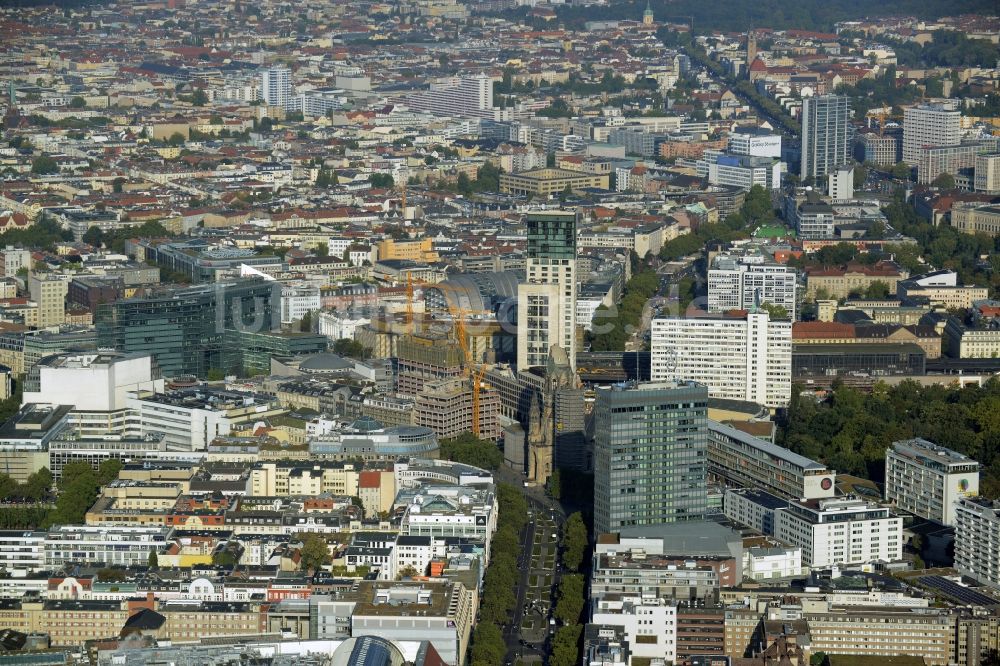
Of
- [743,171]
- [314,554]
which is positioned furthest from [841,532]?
[743,171]

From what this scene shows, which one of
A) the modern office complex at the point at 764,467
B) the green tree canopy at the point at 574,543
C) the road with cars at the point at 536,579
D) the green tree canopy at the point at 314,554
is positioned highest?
the modern office complex at the point at 764,467

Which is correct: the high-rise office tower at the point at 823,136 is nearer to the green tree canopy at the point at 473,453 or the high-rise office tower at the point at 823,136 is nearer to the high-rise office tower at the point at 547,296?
the high-rise office tower at the point at 547,296

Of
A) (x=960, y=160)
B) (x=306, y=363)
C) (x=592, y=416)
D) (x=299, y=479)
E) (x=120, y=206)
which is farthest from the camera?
(x=960, y=160)

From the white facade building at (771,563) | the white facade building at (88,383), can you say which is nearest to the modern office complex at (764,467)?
the white facade building at (771,563)

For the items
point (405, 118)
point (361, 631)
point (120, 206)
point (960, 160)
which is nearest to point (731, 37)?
point (405, 118)

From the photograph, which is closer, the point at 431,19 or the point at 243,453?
the point at 243,453

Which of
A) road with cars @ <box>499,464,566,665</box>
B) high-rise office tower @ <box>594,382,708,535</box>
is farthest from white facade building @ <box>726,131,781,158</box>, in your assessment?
high-rise office tower @ <box>594,382,708,535</box>

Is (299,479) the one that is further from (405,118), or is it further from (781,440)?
(405,118)
